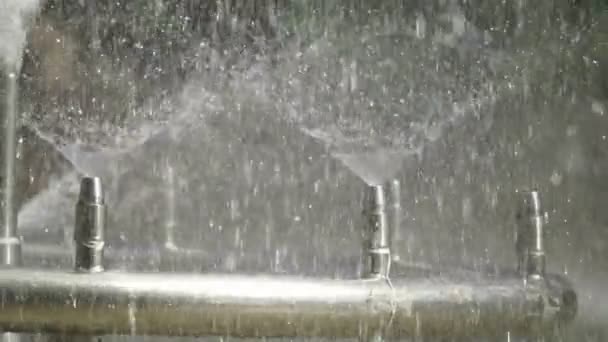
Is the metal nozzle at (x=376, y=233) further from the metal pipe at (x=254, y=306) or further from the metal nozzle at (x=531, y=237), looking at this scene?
→ the metal nozzle at (x=531, y=237)

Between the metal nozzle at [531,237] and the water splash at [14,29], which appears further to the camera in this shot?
the water splash at [14,29]

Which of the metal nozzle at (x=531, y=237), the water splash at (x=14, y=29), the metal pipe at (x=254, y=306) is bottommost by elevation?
the metal pipe at (x=254, y=306)

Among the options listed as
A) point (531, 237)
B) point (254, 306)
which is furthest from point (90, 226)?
point (531, 237)

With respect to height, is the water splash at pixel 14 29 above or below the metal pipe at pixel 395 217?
above

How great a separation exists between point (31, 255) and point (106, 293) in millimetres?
197

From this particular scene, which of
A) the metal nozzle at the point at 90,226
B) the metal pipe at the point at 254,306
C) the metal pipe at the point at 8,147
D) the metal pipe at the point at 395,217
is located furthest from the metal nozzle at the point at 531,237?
the metal pipe at the point at 8,147

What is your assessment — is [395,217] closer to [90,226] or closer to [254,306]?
[254,306]

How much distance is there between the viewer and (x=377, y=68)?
92 centimetres

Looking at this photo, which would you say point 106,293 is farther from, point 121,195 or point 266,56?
point 266,56

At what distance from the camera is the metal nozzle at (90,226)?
72cm

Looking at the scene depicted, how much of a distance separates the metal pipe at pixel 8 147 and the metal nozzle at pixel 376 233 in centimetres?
44

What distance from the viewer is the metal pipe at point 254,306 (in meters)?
0.69

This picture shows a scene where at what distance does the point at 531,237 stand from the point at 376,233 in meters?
0.19

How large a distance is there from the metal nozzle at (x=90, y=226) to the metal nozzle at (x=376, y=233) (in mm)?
303
